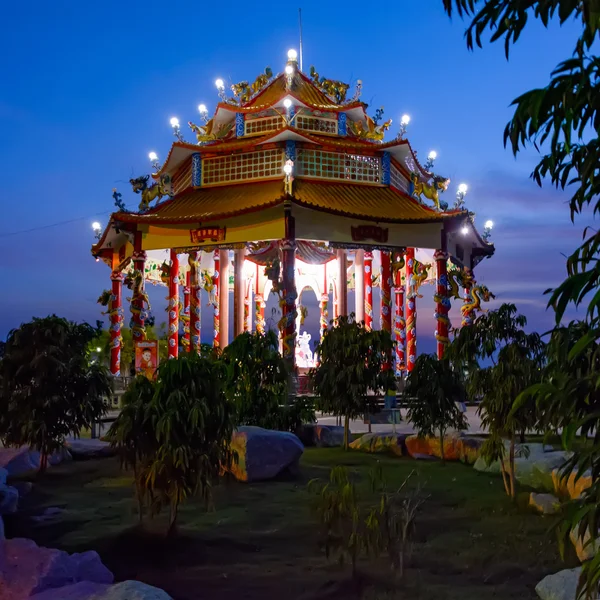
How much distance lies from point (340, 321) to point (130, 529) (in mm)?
9504

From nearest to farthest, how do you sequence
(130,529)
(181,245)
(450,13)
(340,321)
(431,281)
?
(450,13) → (130,529) → (340,321) → (181,245) → (431,281)

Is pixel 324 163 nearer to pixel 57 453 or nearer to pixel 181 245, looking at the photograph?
pixel 181 245

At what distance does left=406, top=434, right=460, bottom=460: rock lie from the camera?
49.9 ft

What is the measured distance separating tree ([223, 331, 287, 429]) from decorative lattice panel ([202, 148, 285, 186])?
37.6 ft

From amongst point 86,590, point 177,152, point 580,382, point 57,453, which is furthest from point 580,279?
point 177,152

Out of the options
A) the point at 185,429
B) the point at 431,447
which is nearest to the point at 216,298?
the point at 431,447

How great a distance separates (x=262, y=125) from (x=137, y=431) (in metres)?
21.2

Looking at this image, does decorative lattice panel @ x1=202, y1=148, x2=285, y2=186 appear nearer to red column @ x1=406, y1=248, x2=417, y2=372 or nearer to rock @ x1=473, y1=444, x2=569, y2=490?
red column @ x1=406, y1=248, x2=417, y2=372

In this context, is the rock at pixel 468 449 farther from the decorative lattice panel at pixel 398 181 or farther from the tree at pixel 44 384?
the decorative lattice panel at pixel 398 181

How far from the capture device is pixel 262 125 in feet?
89.2

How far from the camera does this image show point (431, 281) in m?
33.1

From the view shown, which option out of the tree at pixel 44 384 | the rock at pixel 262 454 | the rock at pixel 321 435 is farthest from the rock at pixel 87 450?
the rock at pixel 321 435

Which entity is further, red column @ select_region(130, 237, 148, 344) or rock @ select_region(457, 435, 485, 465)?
red column @ select_region(130, 237, 148, 344)

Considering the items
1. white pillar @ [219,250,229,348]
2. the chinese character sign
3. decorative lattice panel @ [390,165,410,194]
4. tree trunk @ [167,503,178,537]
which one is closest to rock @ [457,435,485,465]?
tree trunk @ [167,503,178,537]
